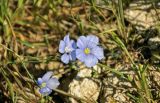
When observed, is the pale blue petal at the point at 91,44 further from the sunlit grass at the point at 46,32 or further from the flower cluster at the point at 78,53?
the sunlit grass at the point at 46,32

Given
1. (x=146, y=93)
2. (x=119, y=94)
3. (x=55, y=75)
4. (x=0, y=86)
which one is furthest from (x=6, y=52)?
(x=146, y=93)

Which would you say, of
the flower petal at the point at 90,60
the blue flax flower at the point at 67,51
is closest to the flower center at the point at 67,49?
the blue flax flower at the point at 67,51

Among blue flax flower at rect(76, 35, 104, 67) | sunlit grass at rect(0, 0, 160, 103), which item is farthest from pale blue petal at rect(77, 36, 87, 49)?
sunlit grass at rect(0, 0, 160, 103)

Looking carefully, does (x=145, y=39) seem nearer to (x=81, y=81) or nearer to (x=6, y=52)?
(x=81, y=81)

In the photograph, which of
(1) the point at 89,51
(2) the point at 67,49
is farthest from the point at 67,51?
(1) the point at 89,51

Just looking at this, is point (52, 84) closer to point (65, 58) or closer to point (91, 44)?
point (65, 58)

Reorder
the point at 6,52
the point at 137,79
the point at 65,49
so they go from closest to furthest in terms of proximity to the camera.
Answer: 1. the point at 65,49
2. the point at 137,79
3. the point at 6,52

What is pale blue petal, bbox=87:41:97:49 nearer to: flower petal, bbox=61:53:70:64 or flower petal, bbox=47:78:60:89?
flower petal, bbox=61:53:70:64
